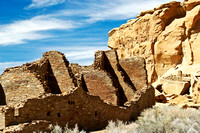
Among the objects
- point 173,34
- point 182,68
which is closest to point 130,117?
point 182,68

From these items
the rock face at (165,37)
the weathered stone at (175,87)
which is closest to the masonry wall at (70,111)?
the weathered stone at (175,87)

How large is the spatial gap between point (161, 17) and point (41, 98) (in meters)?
Result: 37.7

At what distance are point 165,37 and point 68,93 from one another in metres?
35.0

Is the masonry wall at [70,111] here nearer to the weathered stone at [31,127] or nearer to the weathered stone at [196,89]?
the weathered stone at [31,127]

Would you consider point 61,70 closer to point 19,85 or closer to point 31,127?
point 19,85

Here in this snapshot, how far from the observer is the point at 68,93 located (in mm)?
11250

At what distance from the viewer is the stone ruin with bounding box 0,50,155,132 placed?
32.1ft

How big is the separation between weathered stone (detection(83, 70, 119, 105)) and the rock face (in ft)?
86.1

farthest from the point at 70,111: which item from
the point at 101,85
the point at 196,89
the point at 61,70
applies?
the point at 196,89

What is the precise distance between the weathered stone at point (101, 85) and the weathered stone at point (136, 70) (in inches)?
160

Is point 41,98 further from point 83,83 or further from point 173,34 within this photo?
point 173,34

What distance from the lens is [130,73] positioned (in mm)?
20047

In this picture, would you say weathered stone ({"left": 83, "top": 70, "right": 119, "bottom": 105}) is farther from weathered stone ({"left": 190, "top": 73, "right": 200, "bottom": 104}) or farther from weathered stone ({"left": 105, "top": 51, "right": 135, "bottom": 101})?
weathered stone ({"left": 190, "top": 73, "right": 200, "bottom": 104})

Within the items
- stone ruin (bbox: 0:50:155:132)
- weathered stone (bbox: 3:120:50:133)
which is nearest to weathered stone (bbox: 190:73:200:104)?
stone ruin (bbox: 0:50:155:132)
